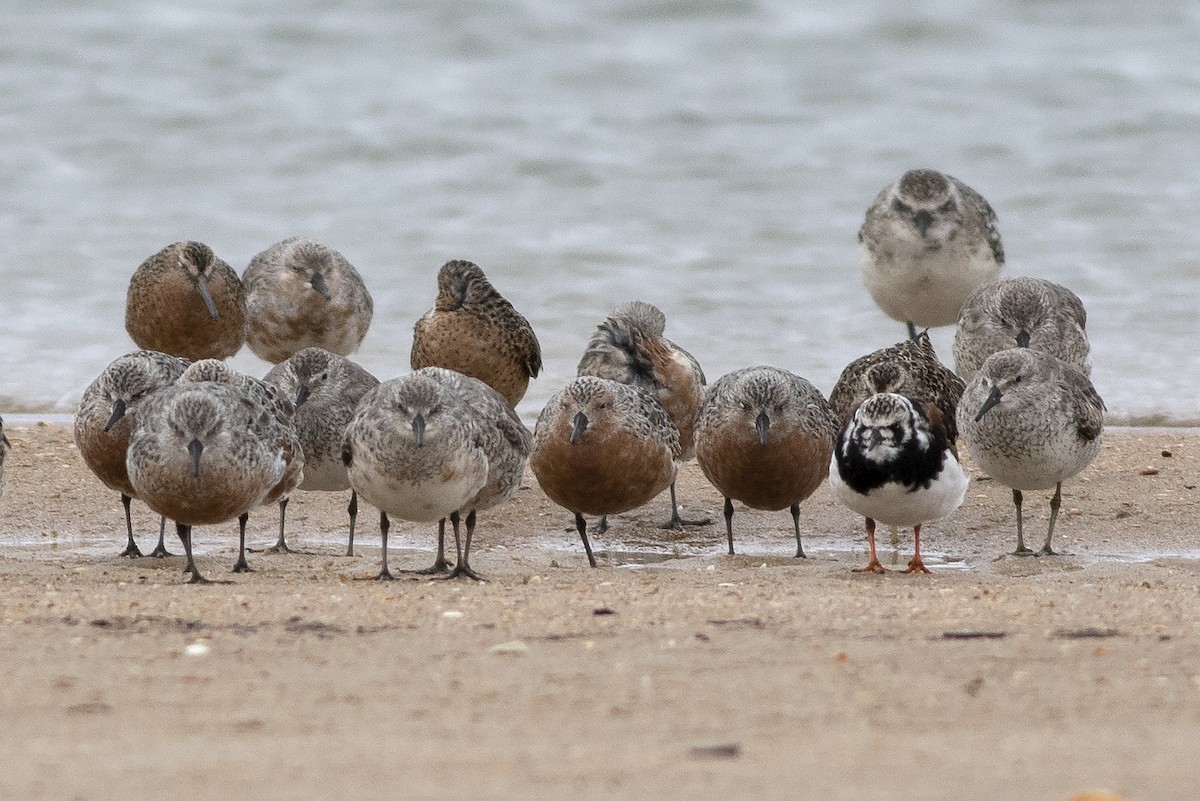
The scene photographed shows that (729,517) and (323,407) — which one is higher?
(323,407)

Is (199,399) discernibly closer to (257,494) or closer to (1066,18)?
(257,494)

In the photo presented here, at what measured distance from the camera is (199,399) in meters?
8.48

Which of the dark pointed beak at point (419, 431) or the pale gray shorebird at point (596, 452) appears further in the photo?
the pale gray shorebird at point (596, 452)

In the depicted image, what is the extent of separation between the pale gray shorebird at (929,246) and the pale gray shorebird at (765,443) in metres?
3.87

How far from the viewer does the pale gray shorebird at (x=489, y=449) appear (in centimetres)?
895

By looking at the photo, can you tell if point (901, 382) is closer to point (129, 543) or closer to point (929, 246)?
point (929, 246)

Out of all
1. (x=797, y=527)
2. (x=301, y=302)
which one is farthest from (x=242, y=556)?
(x=301, y=302)

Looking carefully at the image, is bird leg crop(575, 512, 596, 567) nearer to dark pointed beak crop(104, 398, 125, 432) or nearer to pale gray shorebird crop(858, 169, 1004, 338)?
dark pointed beak crop(104, 398, 125, 432)

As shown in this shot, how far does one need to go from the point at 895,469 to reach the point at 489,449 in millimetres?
1982

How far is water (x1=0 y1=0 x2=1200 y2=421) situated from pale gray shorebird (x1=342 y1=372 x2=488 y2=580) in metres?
5.71

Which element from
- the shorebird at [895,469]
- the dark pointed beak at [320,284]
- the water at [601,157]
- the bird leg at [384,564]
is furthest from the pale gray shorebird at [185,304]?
the shorebird at [895,469]

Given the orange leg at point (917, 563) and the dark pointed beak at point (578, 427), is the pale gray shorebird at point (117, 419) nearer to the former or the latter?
the dark pointed beak at point (578, 427)

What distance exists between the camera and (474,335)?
1173cm

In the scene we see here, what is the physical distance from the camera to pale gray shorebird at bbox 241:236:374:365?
1291 centimetres
